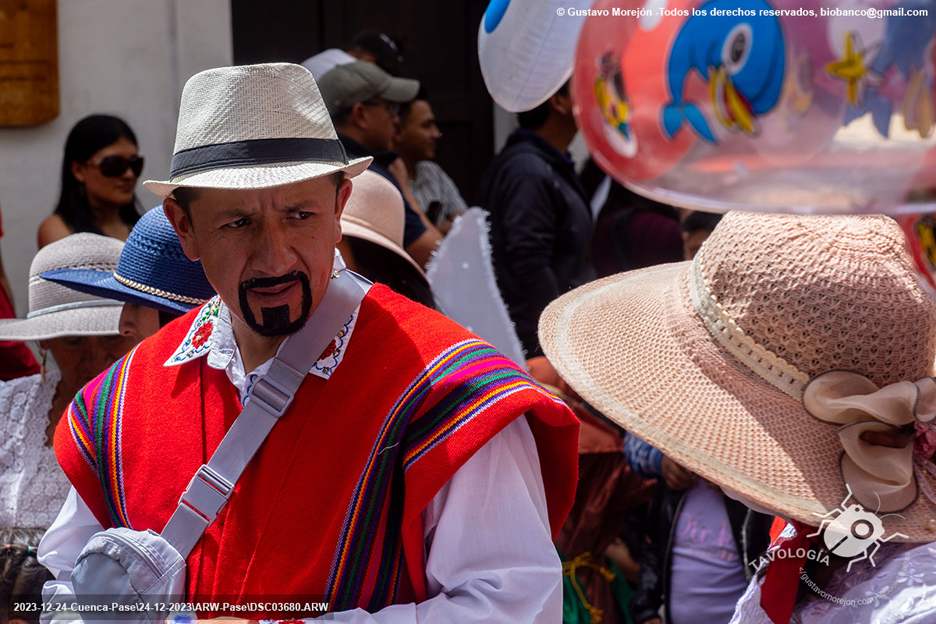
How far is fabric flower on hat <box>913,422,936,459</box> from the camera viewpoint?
1487mm

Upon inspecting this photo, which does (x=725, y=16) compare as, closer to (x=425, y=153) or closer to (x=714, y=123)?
(x=714, y=123)

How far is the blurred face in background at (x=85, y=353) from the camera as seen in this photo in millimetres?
2805

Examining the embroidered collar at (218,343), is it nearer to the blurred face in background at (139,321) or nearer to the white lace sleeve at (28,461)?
the blurred face in background at (139,321)

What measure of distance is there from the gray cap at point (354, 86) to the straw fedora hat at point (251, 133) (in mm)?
2017

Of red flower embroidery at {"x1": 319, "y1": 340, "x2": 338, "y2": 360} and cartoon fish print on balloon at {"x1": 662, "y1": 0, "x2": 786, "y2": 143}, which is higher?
cartoon fish print on balloon at {"x1": 662, "y1": 0, "x2": 786, "y2": 143}

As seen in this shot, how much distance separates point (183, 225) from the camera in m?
1.95

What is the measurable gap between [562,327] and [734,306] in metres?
0.39

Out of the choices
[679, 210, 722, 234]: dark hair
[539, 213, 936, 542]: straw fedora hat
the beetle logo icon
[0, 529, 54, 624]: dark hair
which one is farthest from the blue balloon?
[0, 529, 54, 624]: dark hair

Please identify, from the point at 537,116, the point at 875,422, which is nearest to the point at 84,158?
the point at 537,116

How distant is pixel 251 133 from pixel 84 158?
2.71 m

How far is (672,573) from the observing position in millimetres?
2727

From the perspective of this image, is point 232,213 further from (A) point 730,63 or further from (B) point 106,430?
(A) point 730,63

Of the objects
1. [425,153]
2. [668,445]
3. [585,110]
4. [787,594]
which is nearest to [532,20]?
[585,110]

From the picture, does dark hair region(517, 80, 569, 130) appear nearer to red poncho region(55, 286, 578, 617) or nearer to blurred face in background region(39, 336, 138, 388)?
blurred face in background region(39, 336, 138, 388)
